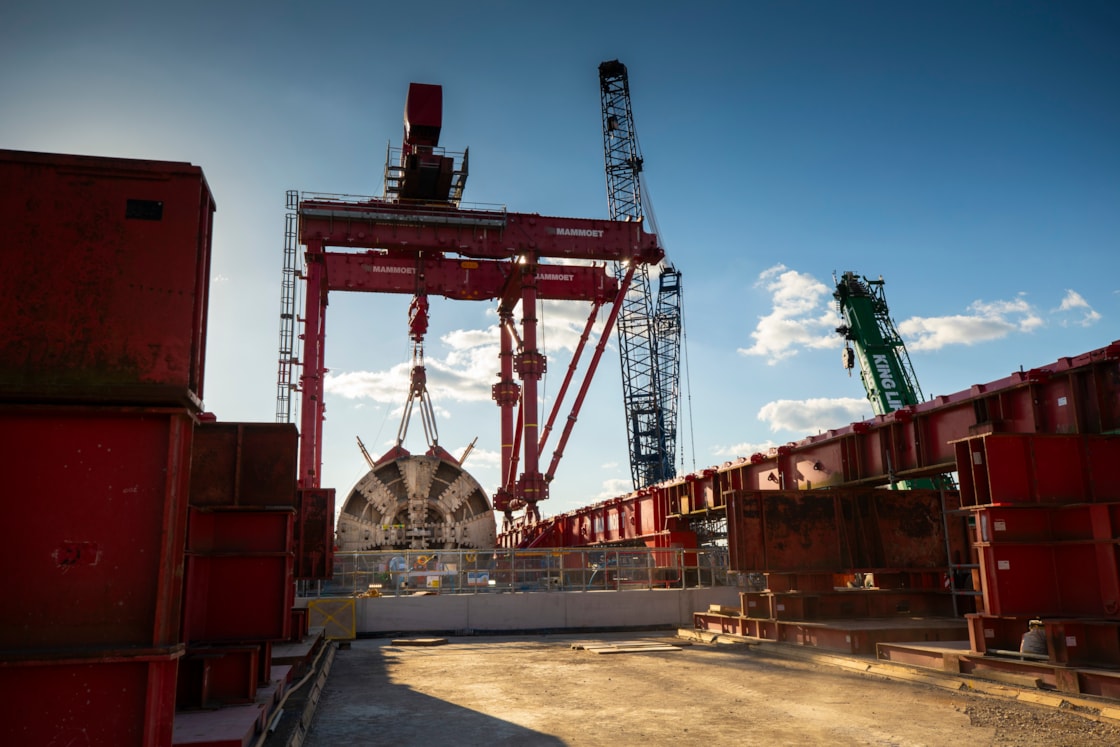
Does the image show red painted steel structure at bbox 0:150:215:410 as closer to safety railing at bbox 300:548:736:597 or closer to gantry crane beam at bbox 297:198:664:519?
safety railing at bbox 300:548:736:597

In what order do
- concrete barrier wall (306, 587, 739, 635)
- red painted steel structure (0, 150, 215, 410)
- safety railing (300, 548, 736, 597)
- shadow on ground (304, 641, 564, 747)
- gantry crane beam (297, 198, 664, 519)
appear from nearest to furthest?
1. red painted steel structure (0, 150, 215, 410)
2. shadow on ground (304, 641, 564, 747)
3. concrete barrier wall (306, 587, 739, 635)
4. safety railing (300, 548, 736, 597)
5. gantry crane beam (297, 198, 664, 519)

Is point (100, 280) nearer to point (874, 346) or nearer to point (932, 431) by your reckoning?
point (932, 431)

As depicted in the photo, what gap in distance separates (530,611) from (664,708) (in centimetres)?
1158

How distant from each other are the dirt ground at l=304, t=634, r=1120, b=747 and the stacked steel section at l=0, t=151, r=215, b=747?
12.3 feet

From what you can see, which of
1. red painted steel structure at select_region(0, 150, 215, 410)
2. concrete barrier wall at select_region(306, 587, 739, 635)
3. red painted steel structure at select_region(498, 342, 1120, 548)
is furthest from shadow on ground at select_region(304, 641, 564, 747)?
concrete barrier wall at select_region(306, 587, 739, 635)

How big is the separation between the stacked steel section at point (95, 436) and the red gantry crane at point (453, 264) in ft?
74.1

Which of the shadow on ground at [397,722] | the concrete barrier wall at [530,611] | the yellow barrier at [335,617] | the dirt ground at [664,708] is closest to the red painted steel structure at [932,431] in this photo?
the concrete barrier wall at [530,611]

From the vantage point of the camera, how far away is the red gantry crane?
27.2m

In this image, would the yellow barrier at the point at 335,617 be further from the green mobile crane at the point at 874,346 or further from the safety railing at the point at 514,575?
the green mobile crane at the point at 874,346

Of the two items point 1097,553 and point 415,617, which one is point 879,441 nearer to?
point 1097,553

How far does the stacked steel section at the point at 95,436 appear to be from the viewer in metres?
4.38

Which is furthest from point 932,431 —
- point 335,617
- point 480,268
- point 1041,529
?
point 480,268

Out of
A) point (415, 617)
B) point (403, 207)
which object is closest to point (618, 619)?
point (415, 617)

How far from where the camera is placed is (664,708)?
363 inches
